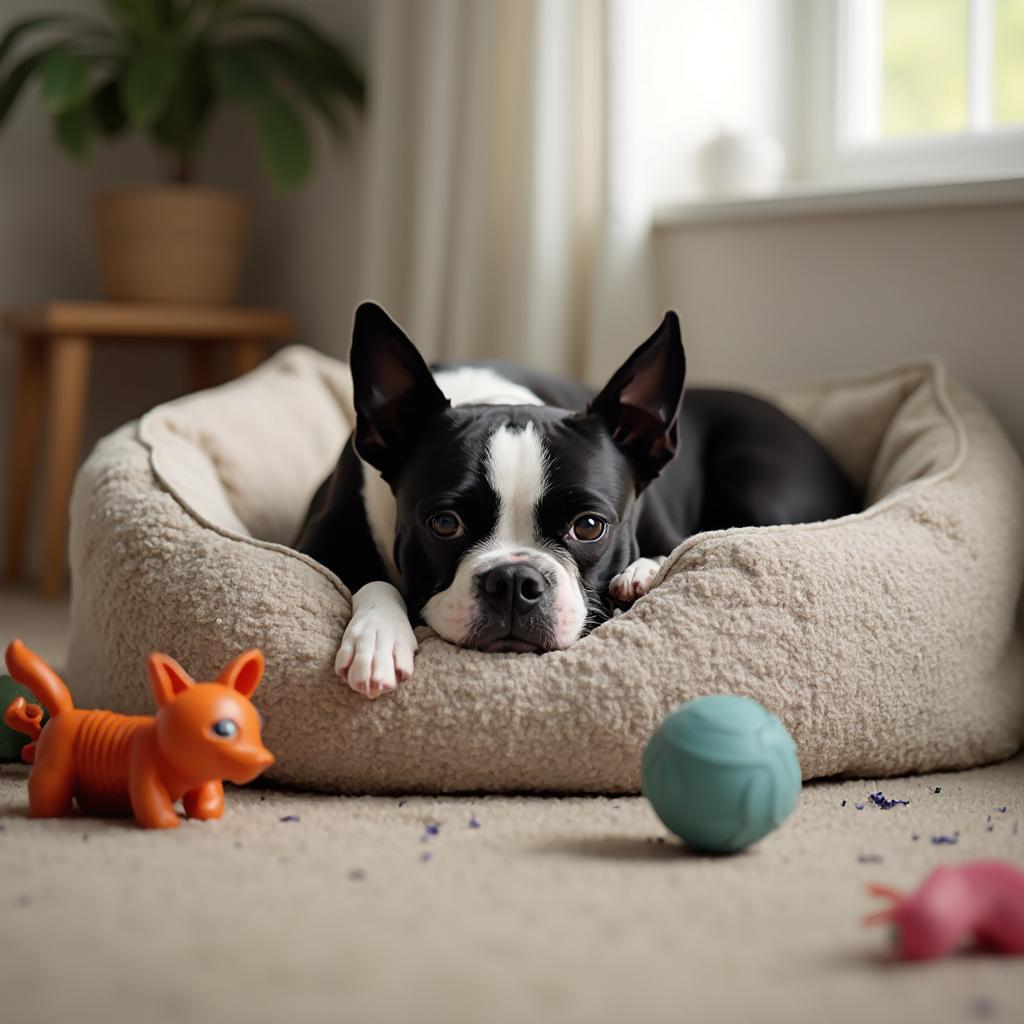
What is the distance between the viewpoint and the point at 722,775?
1463 mm

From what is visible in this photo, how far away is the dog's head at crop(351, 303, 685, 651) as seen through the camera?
1.89 metres

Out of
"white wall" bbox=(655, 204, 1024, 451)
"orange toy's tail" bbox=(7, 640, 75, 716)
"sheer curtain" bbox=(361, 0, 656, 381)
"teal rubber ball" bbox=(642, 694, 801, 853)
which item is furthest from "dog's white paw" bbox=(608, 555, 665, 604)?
"sheer curtain" bbox=(361, 0, 656, 381)

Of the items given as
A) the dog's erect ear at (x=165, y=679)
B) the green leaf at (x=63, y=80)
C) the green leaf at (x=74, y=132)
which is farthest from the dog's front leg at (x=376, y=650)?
the green leaf at (x=74, y=132)

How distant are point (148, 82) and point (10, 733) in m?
2.33

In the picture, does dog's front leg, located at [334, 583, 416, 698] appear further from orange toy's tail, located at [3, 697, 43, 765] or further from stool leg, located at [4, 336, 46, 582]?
stool leg, located at [4, 336, 46, 582]

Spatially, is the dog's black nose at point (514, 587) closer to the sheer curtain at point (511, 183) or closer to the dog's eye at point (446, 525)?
the dog's eye at point (446, 525)

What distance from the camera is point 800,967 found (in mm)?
1186

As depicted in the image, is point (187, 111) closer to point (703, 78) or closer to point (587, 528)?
point (703, 78)

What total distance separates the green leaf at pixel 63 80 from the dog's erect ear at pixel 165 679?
254 cm

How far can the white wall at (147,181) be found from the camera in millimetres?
4453

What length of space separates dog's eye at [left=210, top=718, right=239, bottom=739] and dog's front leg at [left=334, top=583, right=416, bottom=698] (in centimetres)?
27

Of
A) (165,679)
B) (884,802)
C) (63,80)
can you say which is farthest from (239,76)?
(884,802)

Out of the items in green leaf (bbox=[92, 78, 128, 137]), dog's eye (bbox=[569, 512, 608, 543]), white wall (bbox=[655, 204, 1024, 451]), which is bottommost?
dog's eye (bbox=[569, 512, 608, 543])

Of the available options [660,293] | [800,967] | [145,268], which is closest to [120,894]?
[800,967]
